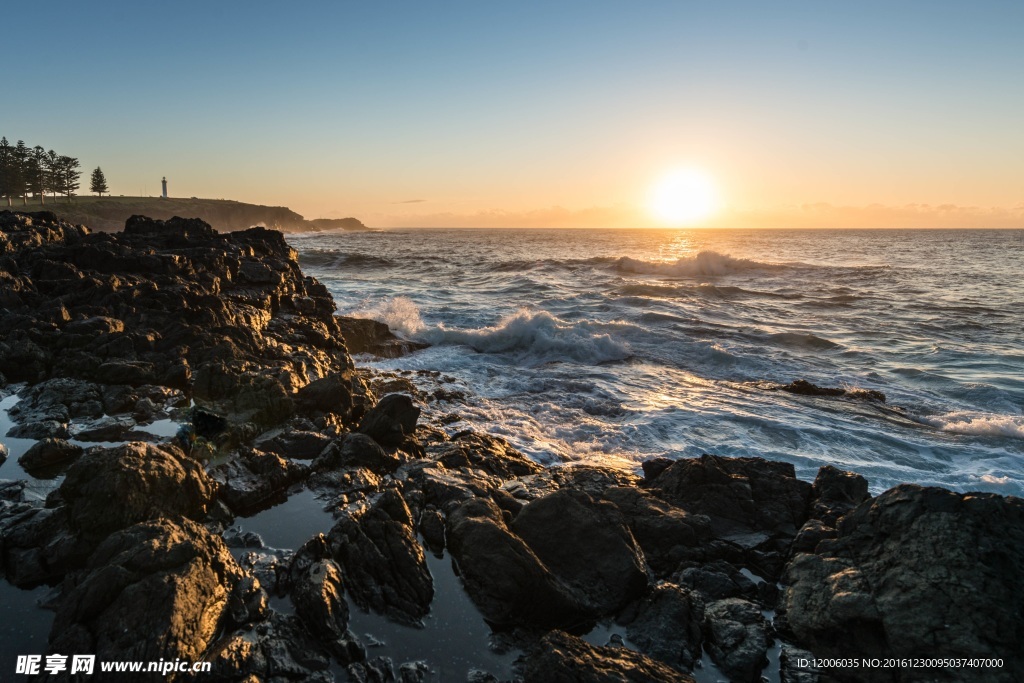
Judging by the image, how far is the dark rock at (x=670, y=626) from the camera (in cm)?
531

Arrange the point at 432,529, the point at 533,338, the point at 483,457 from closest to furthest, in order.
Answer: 1. the point at 432,529
2. the point at 483,457
3. the point at 533,338

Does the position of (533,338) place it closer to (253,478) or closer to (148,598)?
(253,478)

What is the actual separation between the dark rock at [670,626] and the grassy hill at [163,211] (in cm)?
8806

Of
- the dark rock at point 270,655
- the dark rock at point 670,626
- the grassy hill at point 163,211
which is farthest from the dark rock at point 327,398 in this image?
the grassy hill at point 163,211

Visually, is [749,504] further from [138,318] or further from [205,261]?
[205,261]

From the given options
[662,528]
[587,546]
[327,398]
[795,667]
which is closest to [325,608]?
[587,546]

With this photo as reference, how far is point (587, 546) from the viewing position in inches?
255

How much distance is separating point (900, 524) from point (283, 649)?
254 inches

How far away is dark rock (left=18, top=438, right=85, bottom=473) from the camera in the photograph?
25.1ft

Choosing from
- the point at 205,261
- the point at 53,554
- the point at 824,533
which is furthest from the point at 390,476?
the point at 205,261

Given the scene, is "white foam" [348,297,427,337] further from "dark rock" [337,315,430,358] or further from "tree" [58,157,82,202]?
"tree" [58,157,82,202]

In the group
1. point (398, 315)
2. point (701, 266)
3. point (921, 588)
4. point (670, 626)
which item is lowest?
point (670, 626)

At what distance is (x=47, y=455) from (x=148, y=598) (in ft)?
16.0

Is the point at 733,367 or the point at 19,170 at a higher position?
the point at 19,170
